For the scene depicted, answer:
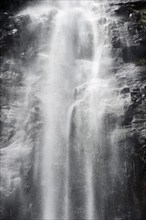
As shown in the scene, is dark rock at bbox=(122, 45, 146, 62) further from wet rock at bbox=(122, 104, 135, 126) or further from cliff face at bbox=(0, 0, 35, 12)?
cliff face at bbox=(0, 0, 35, 12)

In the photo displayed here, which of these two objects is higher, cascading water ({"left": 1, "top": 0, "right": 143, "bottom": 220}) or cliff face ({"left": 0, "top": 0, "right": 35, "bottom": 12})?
cliff face ({"left": 0, "top": 0, "right": 35, "bottom": 12})

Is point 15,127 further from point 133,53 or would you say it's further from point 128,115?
point 133,53

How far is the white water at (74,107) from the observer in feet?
35.8

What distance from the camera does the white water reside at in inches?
429

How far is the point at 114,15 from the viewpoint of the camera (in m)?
16.6

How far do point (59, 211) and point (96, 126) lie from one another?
140 inches

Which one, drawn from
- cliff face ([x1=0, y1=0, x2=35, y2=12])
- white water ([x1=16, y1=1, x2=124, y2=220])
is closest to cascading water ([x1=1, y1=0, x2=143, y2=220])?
white water ([x1=16, y1=1, x2=124, y2=220])

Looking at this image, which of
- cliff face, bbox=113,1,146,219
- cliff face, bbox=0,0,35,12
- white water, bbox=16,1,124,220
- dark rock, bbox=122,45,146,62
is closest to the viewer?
white water, bbox=16,1,124,220

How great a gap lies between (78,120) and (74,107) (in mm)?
721

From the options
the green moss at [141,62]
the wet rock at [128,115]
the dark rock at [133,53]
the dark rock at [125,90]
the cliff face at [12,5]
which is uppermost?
the cliff face at [12,5]

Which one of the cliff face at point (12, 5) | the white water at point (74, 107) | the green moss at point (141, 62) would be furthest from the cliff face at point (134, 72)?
the cliff face at point (12, 5)

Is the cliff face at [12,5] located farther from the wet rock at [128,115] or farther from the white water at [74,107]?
the wet rock at [128,115]

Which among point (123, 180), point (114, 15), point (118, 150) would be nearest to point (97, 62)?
point (114, 15)

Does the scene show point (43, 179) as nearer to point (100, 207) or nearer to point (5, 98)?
point (100, 207)
